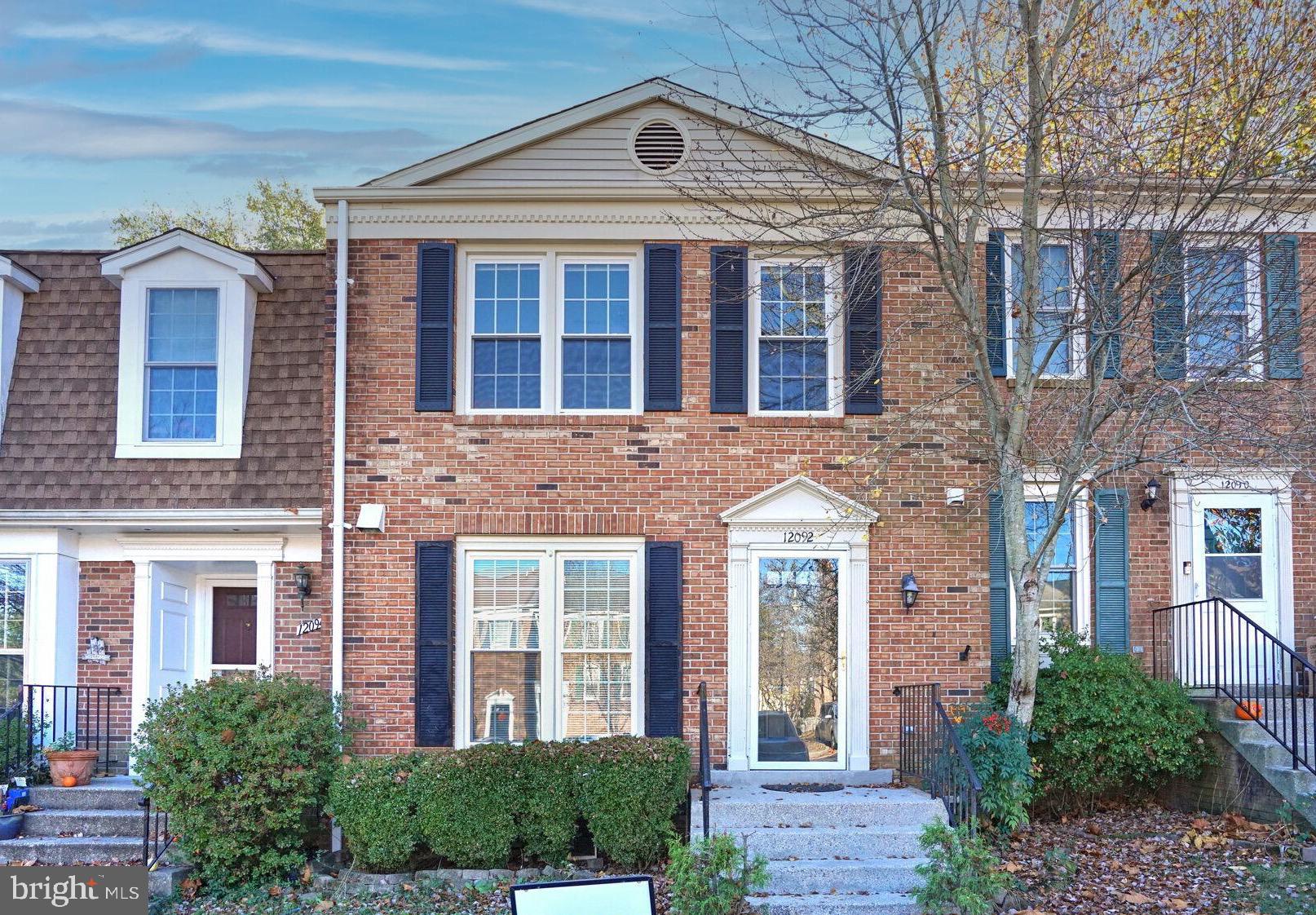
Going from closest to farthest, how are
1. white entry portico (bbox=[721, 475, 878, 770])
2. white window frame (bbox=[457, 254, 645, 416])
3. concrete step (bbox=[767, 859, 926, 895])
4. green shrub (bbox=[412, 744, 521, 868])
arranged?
concrete step (bbox=[767, 859, 926, 895]) < green shrub (bbox=[412, 744, 521, 868]) < white entry portico (bbox=[721, 475, 878, 770]) < white window frame (bbox=[457, 254, 645, 416])

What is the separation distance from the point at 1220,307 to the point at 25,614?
1180 centimetres

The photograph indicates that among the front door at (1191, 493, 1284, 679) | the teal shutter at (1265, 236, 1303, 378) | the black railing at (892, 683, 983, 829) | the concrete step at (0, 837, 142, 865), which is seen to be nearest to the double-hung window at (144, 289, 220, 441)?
the concrete step at (0, 837, 142, 865)

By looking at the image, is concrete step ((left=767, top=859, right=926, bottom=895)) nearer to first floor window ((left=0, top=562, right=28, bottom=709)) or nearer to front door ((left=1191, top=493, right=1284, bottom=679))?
front door ((left=1191, top=493, right=1284, bottom=679))

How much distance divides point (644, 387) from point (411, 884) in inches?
184

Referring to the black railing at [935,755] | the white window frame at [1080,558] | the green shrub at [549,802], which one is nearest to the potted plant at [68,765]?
the green shrub at [549,802]

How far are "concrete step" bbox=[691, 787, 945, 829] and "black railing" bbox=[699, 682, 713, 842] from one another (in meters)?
0.22

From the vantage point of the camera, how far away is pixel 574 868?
9.57m

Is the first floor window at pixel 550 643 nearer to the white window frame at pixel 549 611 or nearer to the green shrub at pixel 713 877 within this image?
the white window frame at pixel 549 611

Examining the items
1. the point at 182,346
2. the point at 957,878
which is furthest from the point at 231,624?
the point at 957,878

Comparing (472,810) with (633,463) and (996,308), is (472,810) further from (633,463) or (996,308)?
(996,308)

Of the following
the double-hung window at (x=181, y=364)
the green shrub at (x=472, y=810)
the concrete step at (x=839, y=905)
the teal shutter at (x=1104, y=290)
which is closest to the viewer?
the concrete step at (x=839, y=905)

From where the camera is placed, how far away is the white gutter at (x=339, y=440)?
10.7 metres

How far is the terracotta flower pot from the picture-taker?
1065cm

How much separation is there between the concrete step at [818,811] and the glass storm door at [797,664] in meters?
1.15
